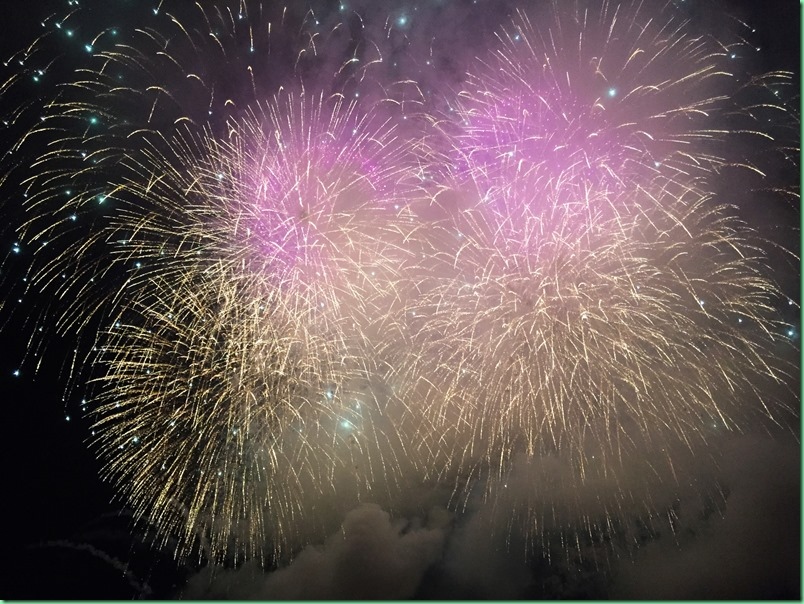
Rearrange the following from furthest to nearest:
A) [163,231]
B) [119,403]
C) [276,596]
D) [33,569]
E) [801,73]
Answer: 1. [276,596]
2. [33,569]
3. [119,403]
4. [163,231]
5. [801,73]

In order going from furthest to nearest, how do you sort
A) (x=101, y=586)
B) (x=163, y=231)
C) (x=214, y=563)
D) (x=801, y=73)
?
(x=101, y=586)
(x=214, y=563)
(x=163, y=231)
(x=801, y=73)

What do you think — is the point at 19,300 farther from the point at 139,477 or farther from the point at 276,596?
the point at 276,596

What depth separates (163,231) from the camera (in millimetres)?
7180

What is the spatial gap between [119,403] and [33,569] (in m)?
8.52

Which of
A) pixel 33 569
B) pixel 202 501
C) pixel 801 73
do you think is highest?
pixel 801 73

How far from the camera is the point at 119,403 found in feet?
25.4

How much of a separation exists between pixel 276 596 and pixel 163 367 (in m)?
11.1

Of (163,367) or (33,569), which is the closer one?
(163,367)

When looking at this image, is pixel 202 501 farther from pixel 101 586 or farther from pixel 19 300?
pixel 101 586

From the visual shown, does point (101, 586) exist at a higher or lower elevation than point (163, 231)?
lower

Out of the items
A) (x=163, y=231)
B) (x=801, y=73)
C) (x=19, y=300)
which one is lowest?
(x=19, y=300)

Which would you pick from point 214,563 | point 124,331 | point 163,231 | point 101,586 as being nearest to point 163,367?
point 124,331

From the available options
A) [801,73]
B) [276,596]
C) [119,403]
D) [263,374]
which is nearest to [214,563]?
[276,596]

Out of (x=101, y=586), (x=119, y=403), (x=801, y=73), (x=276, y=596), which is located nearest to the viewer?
(x=801, y=73)
